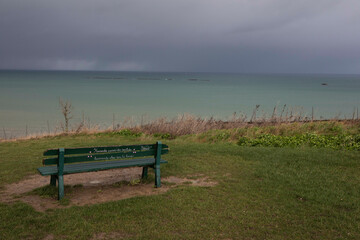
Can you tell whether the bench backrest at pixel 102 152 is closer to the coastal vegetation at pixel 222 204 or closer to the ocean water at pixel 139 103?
the coastal vegetation at pixel 222 204

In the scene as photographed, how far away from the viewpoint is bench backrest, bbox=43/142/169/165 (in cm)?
530

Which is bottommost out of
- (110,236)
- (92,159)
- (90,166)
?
(110,236)

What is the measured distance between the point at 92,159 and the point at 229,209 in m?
2.46

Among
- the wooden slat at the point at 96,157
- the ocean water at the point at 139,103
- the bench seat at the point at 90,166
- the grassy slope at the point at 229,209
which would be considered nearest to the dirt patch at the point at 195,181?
the grassy slope at the point at 229,209

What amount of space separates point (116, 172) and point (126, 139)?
17.8ft

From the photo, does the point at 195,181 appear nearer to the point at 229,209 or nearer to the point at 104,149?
the point at 229,209

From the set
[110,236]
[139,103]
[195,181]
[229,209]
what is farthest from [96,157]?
[139,103]

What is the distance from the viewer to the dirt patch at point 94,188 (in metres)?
5.56

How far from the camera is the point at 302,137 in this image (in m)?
11.4

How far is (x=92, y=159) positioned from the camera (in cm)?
572

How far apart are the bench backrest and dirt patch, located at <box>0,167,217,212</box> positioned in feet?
2.16

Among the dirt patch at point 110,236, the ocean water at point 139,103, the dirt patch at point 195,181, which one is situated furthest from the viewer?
the ocean water at point 139,103

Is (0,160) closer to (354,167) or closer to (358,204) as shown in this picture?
(358,204)

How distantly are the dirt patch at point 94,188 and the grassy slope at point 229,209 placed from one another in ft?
0.99
